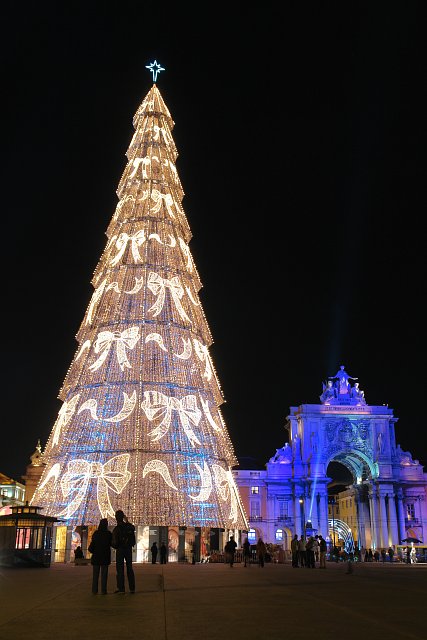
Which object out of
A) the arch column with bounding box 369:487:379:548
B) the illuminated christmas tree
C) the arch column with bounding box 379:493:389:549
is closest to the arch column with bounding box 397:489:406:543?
the arch column with bounding box 379:493:389:549

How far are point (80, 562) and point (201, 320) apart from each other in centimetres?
1048

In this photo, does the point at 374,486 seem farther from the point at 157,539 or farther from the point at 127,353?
the point at 127,353

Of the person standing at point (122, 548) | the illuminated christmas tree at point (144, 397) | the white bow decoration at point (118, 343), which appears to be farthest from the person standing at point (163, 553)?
the person standing at point (122, 548)

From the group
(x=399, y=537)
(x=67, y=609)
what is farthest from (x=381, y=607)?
(x=399, y=537)

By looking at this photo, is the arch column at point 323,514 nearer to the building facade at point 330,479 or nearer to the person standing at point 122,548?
the building facade at point 330,479

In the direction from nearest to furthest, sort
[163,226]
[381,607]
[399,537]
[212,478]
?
[381,607]
[212,478]
[163,226]
[399,537]

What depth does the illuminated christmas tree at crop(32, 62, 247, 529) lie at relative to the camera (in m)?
22.3

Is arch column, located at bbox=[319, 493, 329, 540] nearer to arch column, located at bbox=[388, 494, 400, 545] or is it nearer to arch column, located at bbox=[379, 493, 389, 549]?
arch column, located at bbox=[379, 493, 389, 549]

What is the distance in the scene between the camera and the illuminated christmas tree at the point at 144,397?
2233cm

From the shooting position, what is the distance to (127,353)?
24.6m

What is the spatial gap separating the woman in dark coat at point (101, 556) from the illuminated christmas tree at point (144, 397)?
10.4m

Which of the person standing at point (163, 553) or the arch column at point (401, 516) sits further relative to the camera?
the arch column at point (401, 516)

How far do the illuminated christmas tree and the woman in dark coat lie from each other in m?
10.4

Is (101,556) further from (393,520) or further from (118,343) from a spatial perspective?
(393,520)
